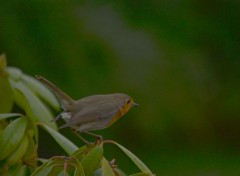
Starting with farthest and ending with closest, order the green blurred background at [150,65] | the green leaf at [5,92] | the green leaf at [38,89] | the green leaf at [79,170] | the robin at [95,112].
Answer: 1. the green blurred background at [150,65]
2. the green leaf at [38,89]
3. the green leaf at [5,92]
4. the robin at [95,112]
5. the green leaf at [79,170]

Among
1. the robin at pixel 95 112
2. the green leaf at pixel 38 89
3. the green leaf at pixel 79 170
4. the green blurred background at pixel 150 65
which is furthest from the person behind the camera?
the green blurred background at pixel 150 65

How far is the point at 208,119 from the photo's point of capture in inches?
138

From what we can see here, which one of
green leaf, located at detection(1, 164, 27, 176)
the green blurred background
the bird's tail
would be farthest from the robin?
the green blurred background

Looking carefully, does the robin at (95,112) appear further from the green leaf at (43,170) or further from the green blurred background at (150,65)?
the green blurred background at (150,65)

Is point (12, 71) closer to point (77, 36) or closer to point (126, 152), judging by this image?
point (126, 152)

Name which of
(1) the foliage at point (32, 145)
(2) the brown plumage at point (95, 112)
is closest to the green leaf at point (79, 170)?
(1) the foliage at point (32, 145)

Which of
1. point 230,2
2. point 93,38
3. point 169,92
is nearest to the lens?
point 93,38

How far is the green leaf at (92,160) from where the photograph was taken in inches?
48.8

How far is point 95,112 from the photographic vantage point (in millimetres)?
1316

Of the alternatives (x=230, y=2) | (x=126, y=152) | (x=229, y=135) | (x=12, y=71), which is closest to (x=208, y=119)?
(x=229, y=135)

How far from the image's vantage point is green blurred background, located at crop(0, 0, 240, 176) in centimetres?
318

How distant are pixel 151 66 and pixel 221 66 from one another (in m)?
0.39

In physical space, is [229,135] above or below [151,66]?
below

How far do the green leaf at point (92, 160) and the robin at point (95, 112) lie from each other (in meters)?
0.05
